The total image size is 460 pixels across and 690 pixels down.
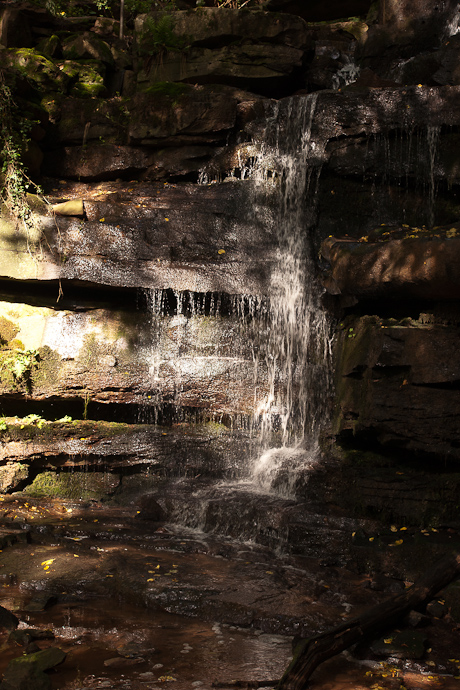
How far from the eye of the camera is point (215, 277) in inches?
366

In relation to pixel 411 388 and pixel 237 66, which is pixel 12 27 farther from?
pixel 411 388

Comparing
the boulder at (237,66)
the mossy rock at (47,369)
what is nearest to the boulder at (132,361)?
the mossy rock at (47,369)

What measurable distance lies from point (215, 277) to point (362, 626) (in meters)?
6.14

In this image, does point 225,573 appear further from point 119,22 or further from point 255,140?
point 119,22

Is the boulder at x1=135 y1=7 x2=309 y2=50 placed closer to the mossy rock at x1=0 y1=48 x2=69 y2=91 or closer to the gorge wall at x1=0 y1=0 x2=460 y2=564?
the gorge wall at x1=0 y1=0 x2=460 y2=564

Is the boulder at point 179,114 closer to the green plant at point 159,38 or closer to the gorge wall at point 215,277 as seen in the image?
the gorge wall at point 215,277

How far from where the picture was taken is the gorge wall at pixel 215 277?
6844 millimetres

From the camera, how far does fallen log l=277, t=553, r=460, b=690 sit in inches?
143

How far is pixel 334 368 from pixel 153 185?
5.14 m

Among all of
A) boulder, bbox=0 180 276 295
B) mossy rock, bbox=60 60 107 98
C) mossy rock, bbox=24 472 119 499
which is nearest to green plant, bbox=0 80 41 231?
boulder, bbox=0 180 276 295

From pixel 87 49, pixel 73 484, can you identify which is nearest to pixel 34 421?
pixel 73 484

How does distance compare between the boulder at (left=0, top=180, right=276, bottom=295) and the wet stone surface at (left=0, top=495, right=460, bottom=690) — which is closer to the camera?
the wet stone surface at (left=0, top=495, right=460, bottom=690)

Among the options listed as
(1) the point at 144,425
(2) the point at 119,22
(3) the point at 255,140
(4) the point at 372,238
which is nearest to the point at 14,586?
(1) the point at 144,425

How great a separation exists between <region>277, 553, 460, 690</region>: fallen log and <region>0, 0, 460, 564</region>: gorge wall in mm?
1898
